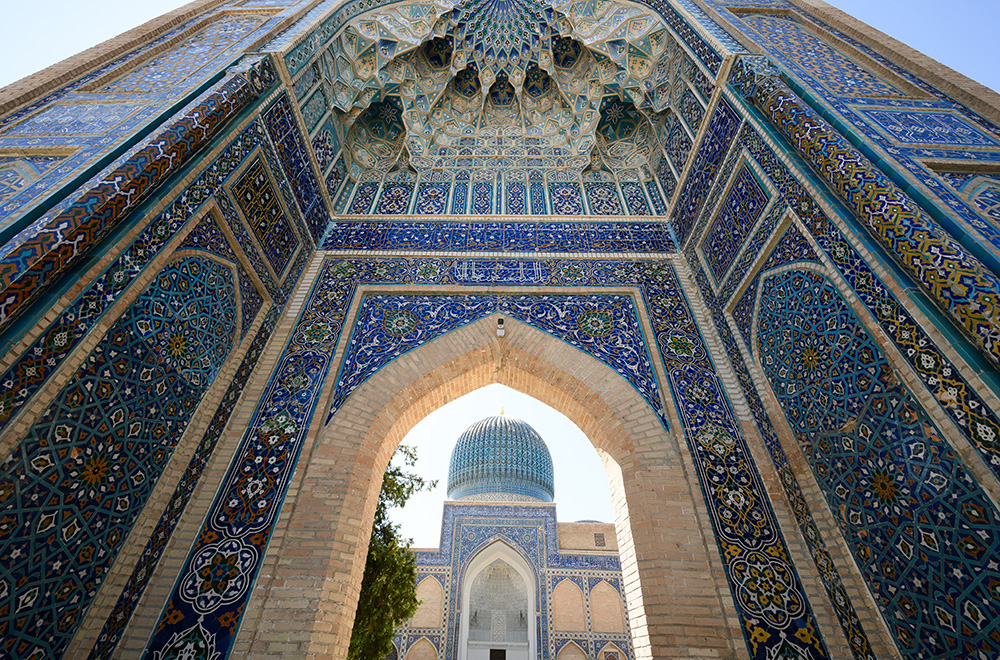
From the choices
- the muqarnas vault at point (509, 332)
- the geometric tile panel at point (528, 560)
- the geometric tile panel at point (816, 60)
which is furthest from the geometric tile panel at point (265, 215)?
the geometric tile panel at point (528, 560)

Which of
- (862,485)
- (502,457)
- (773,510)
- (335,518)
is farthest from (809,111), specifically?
(502,457)

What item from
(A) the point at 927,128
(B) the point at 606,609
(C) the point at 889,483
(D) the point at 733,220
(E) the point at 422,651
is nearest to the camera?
(C) the point at 889,483

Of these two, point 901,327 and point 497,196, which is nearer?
point 901,327

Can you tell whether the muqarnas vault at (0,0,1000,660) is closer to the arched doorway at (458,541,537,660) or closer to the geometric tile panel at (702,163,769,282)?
the geometric tile panel at (702,163,769,282)

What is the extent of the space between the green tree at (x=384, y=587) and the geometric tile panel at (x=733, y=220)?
390cm

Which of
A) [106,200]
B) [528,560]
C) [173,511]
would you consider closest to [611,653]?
[528,560]

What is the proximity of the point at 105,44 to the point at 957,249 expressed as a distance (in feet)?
19.9

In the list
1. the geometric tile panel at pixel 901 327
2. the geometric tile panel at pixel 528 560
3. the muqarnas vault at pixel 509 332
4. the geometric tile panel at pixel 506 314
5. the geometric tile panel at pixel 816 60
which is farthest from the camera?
the geometric tile panel at pixel 528 560

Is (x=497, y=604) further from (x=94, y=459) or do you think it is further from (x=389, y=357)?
(x=94, y=459)

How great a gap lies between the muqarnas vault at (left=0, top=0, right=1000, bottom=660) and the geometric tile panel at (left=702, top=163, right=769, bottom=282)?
0.09 ft

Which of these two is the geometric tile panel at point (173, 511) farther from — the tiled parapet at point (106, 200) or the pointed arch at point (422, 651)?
the pointed arch at point (422, 651)

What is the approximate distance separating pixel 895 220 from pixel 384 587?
5604 millimetres

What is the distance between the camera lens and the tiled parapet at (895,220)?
2135 mm

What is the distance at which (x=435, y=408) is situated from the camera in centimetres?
421
